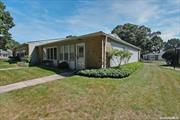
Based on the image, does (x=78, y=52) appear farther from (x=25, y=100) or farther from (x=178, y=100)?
(x=178, y=100)

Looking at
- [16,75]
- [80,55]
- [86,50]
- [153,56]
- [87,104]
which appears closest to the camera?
[87,104]

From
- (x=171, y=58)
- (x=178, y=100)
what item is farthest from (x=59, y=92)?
(x=171, y=58)

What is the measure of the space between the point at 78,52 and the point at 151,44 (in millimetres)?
44628

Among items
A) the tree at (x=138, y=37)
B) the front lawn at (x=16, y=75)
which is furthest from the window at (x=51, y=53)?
the tree at (x=138, y=37)

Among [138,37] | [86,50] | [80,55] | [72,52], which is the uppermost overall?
[138,37]

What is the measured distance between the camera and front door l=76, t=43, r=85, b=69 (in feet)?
45.1

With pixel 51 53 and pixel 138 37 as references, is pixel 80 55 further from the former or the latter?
pixel 138 37

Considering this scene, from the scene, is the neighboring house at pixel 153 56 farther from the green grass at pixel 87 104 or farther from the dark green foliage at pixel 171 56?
the green grass at pixel 87 104

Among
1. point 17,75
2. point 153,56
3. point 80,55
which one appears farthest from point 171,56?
point 153,56

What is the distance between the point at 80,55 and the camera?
14.1 meters

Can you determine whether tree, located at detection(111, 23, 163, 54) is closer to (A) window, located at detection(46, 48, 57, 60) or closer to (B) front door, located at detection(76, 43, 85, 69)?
(A) window, located at detection(46, 48, 57, 60)

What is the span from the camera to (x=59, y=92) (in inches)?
268

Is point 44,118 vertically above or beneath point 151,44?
beneath

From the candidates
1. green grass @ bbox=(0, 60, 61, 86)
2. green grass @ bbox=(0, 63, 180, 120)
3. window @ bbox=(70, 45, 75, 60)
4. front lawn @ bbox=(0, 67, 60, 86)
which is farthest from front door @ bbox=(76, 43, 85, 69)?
green grass @ bbox=(0, 63, 180, 120)
